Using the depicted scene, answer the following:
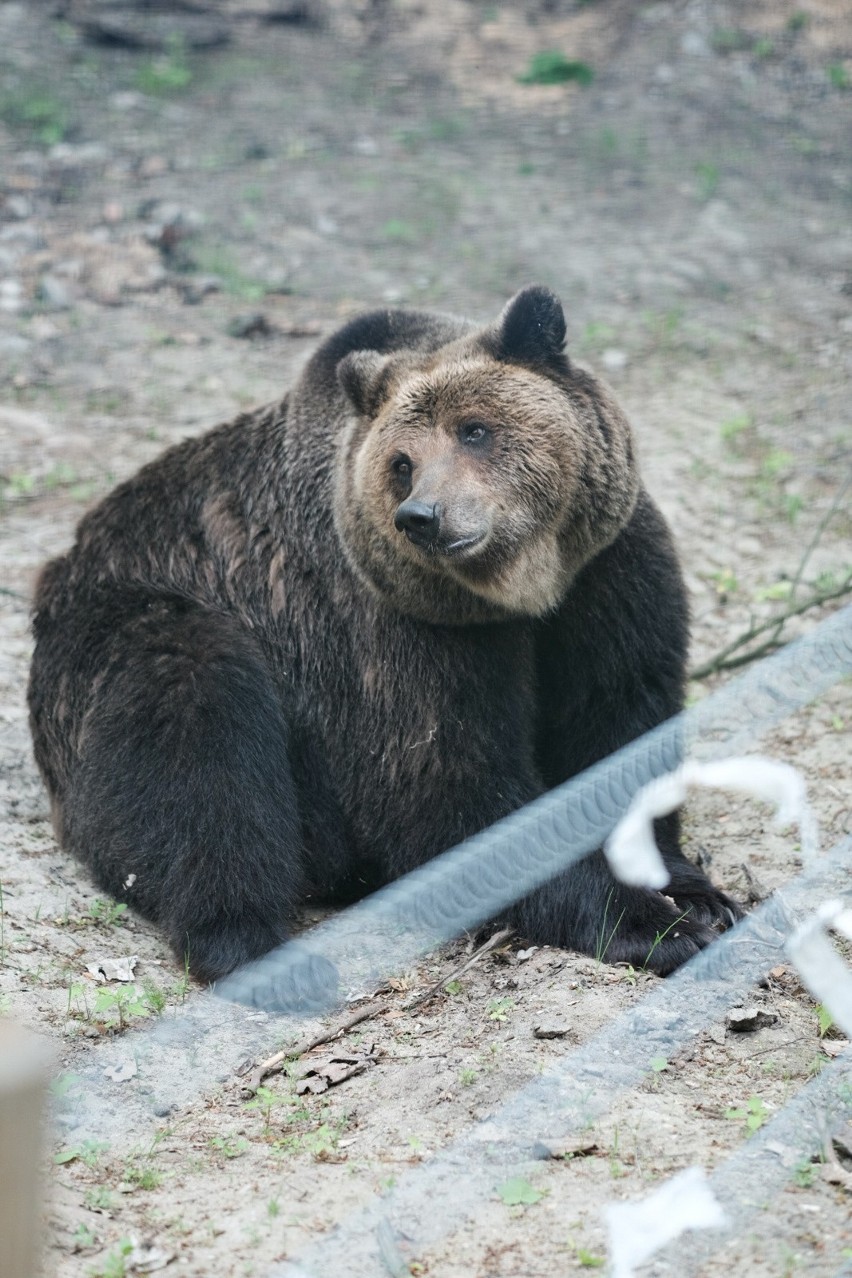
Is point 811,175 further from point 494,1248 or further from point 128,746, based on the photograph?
point 494,1248

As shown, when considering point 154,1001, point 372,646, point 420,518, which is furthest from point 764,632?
point 154,1001

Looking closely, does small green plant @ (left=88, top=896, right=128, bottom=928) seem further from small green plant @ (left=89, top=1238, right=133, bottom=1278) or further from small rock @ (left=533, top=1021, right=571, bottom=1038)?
small green plant @ (left=89, top=1238, right=133, bottom=1278)

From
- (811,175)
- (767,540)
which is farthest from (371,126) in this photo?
(767,540)

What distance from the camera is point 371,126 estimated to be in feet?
41.8

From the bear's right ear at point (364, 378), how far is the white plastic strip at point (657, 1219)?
2.86 metres

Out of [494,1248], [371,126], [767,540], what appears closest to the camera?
[494,1248]

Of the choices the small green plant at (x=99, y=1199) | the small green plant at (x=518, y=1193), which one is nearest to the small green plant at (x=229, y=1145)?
the small green plant at (x=99, y=1199)

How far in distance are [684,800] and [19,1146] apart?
382 cm

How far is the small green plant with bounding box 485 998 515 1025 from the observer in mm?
4215

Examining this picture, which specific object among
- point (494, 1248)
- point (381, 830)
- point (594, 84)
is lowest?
point (381, 830)

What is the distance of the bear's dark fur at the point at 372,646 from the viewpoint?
4.75 m

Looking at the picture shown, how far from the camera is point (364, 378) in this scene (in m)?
5.02

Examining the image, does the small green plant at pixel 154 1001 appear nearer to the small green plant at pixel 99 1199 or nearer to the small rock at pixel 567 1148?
the small green plant at pixel 99 1199

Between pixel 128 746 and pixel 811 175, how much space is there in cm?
863
